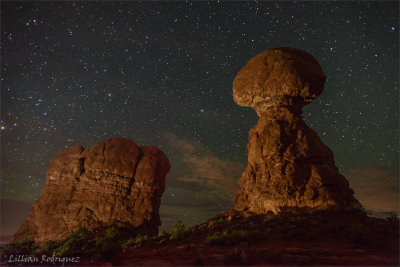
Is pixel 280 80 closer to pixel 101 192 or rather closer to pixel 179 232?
pixel 179 232

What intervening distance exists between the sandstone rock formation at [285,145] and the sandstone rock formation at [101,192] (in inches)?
375

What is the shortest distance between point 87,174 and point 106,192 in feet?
10.9

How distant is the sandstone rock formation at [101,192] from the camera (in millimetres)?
23500

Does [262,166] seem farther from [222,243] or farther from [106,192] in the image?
[106,192]

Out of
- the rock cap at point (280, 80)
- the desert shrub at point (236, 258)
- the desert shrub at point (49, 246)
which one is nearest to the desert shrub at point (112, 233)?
the desert shrub at point (49, 246)

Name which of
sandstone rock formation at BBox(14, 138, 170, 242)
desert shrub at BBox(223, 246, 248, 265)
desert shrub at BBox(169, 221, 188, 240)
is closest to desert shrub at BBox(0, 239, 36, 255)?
sandstone rock formation at BBox(14, 138, 170, 242)

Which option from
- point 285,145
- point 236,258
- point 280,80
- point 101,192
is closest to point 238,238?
point 236,258

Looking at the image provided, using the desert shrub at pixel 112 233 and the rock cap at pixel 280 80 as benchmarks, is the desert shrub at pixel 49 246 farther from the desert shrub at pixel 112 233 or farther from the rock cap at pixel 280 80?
the rock cap at pixel 280 80

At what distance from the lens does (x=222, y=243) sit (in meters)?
12.6

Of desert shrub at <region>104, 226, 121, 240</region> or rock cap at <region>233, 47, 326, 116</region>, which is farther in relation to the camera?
desert shrub at <region>104, 226, 121, 240</region>

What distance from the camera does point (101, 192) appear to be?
986 inches

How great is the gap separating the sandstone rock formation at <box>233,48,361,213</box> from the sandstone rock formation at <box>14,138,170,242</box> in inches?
375

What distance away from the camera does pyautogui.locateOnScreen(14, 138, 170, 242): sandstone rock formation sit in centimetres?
2350

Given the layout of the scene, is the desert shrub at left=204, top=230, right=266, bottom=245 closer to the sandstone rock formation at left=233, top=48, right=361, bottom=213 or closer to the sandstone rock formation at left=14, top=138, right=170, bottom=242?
the sandstone rock formation at left=233, top=48, right=361, bottom=213
